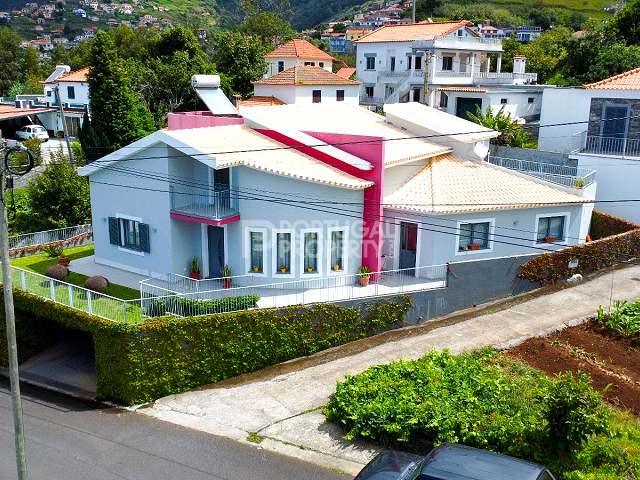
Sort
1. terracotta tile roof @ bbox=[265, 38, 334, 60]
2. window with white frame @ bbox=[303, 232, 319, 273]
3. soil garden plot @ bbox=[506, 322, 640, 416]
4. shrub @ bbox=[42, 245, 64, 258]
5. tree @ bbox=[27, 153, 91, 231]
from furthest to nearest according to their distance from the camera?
terracotta tile roof @ bbox=[265, 38, 334, 60]
tree @ bbox=[27, 153, 91, 231]
shrub @ bbox=[42, 245, 64, 258]
window with white frame @ bbox=[303, 232, 319, 273]
soil garden plot @ bbox=[506, 322, 640, 416]

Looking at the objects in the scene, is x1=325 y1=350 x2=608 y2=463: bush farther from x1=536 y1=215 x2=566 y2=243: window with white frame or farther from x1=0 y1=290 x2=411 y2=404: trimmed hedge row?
x1=536 y1=215 x2=566 y2=243: window with white frame

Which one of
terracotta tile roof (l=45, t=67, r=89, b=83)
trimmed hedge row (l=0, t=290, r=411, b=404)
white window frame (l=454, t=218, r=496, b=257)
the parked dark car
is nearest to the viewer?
the parked dark car

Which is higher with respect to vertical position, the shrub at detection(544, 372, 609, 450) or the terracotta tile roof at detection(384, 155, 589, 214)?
the terracotta tile roof at detection(384, 155, 589, 214)

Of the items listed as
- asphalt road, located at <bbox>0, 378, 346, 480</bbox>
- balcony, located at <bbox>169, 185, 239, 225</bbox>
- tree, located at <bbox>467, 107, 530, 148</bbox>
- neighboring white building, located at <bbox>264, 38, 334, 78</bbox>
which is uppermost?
neighboring white building, located at <bbox>264, 38, 334, 78</bbox>

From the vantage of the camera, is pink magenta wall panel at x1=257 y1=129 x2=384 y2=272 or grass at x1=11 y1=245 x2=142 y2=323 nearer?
grass at x1=11 y1=245 x2=142 y2=323

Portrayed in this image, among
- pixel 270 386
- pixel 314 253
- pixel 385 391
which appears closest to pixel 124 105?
pixel 314 253

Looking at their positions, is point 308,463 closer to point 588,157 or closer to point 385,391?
point 385,391

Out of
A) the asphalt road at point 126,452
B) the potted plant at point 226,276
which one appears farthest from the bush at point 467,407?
the potted plant at point 226,276

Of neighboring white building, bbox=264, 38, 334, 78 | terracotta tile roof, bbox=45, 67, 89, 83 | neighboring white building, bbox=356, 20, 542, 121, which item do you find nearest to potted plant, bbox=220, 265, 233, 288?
neighboring white building, bbox=356, 20, 542, 121
